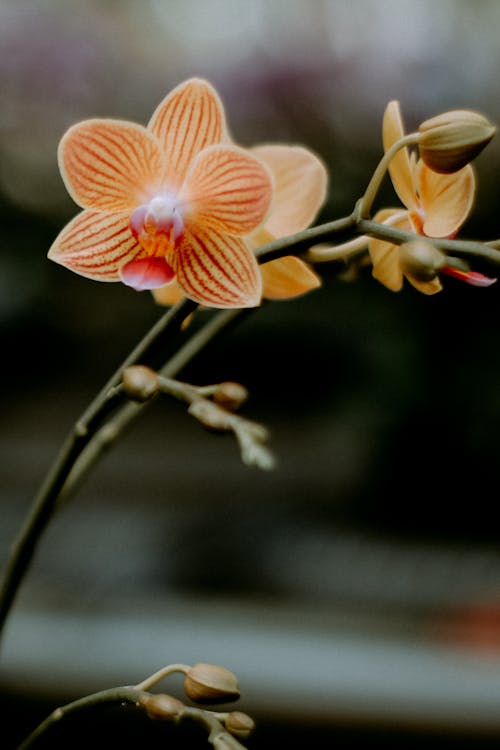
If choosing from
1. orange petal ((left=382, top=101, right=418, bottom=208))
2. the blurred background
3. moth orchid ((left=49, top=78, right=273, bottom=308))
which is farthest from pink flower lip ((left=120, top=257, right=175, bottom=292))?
the blurred background

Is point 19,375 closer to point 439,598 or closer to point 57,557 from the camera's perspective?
point 57,557

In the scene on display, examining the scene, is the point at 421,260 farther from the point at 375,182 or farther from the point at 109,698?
the point at 109,698

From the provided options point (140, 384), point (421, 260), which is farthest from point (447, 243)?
point (140, 384)

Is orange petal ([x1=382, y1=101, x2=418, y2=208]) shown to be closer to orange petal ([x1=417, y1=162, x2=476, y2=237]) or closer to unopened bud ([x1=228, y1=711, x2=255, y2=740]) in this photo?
orange petal ([x1=417, y1=162, x2=476, y2=237])

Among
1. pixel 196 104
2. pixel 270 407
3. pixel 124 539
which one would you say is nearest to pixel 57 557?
pixel 124 539

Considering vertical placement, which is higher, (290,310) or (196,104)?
(290,310)
